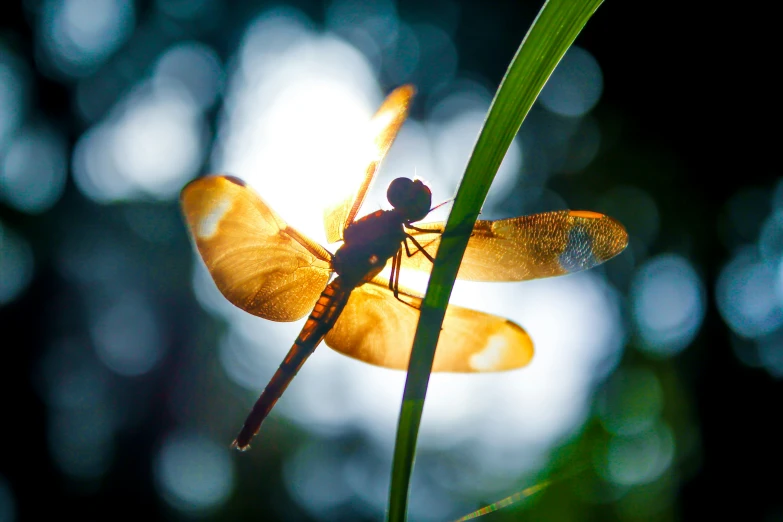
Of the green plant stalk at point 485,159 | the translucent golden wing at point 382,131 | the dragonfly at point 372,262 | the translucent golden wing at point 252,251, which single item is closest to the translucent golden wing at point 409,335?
the dragonfly at point 372,262

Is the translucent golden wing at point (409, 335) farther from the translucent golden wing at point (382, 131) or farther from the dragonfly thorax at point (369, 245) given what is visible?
the translucent golden wing at point (382, 131)

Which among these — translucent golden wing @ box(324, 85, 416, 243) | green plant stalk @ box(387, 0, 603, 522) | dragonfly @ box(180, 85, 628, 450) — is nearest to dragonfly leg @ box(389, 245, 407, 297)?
dragonfly @ box(180, 85, 628, 450)

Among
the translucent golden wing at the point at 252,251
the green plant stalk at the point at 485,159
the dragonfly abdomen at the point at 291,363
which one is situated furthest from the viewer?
the dragonfly abdomen at the point at 291,363

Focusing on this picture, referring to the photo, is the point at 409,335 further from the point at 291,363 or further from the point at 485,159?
the point at 485,159

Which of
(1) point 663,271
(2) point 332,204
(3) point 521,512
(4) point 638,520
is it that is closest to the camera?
(2) point 332,204

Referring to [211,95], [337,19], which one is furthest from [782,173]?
[211,95]

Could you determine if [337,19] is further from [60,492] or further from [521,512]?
[60,492]
